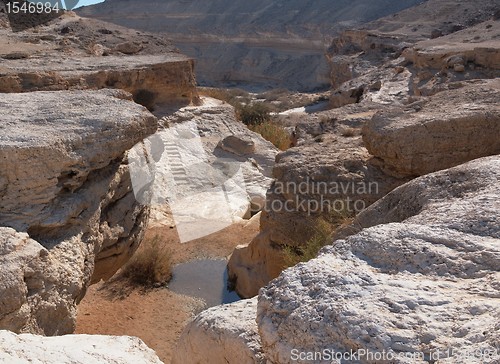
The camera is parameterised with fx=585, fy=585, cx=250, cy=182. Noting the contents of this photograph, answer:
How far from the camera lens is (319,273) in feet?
7.15

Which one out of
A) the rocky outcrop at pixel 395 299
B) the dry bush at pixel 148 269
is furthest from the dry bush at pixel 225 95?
the rocky outcrop at pixel 395 299

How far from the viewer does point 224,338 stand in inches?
92.1

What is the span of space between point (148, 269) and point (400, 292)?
203 inches

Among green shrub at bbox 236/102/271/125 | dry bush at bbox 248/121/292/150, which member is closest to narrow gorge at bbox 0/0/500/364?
dry bush at bbox 248/121/292/150

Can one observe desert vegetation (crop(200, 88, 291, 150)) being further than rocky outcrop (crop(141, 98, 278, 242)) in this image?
Yes

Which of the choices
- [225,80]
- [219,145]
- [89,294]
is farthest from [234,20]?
[89,294]

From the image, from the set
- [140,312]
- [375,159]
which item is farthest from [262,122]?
[375,159]

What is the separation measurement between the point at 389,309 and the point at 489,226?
755 millimetres

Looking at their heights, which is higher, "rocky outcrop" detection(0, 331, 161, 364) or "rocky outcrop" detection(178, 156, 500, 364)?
"rocky outcrop" detection(178, 156, 500, 364)

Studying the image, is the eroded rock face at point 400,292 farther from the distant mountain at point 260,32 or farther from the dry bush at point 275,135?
the distant mountain at point 260,32

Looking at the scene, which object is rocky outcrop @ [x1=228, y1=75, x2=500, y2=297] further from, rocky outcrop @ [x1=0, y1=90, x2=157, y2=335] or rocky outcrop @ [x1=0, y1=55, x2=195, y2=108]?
rocky outcrop @ [x1=0, y1=55, x2=195, y2=108]

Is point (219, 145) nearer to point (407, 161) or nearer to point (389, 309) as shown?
point (407, 161)

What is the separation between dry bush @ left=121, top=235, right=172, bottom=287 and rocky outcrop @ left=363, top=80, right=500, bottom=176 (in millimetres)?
2976

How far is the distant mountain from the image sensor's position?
3092cm
